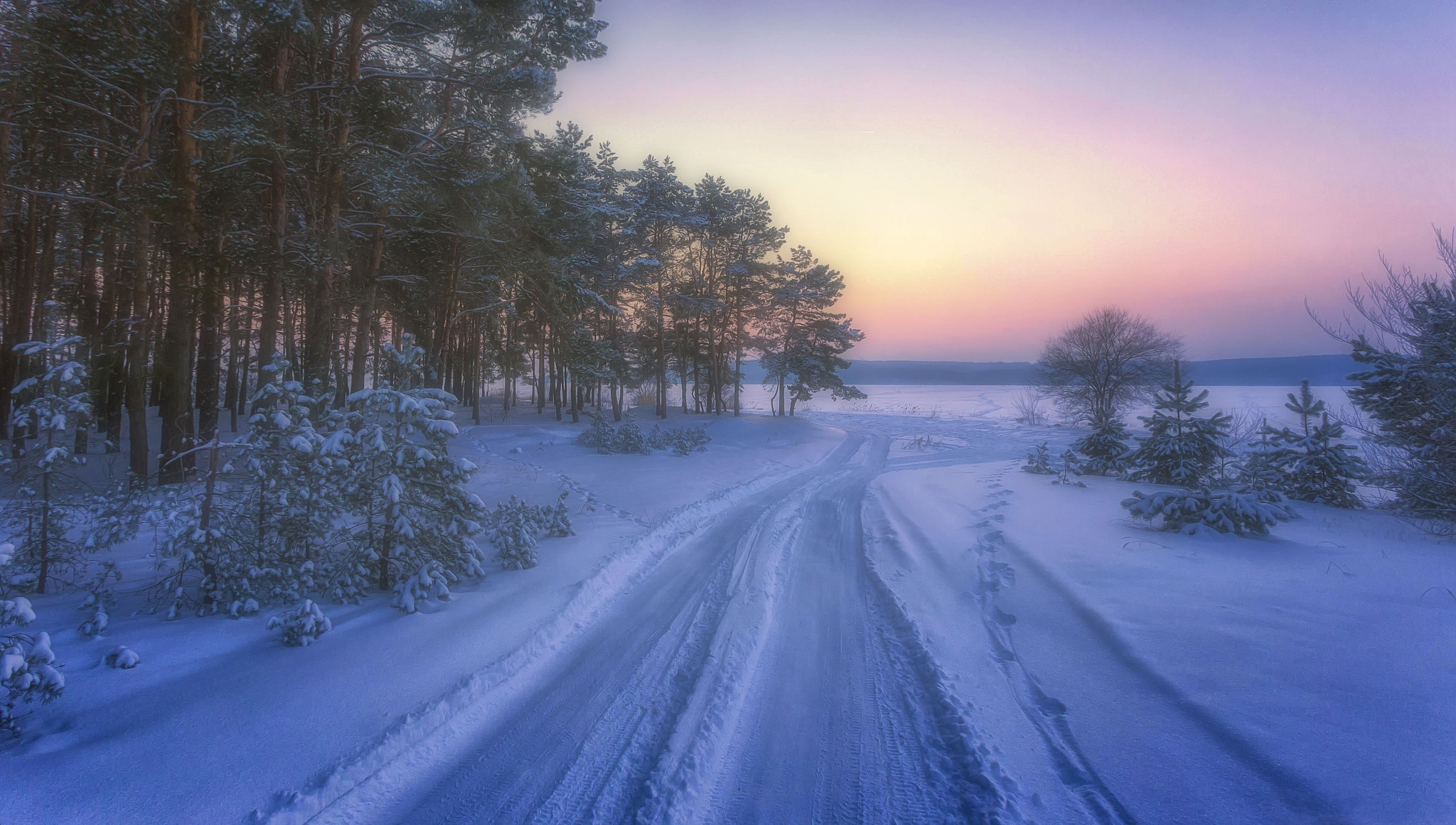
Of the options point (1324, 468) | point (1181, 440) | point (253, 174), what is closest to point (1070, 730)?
point (1324, 468)

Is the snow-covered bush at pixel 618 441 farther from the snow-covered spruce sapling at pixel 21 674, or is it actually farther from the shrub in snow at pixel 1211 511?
the snow-covered spruce sapling at pixel 21 674

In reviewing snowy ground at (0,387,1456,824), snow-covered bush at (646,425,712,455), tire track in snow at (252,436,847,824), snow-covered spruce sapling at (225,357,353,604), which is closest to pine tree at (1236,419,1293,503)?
snowy ground at (0,387,1456,824)

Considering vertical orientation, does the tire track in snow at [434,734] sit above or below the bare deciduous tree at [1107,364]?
below

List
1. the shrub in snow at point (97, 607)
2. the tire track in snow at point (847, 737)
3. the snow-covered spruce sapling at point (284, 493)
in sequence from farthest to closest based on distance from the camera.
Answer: the snow-covered spruce sapling at point (284, 493), the shrub in snow at point (97, 607), the tire track in snow at point (847, 737)

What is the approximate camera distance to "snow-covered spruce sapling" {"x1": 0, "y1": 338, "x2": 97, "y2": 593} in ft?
15.2

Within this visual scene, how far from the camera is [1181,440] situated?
42.1 feet

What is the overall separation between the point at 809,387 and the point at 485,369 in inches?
896

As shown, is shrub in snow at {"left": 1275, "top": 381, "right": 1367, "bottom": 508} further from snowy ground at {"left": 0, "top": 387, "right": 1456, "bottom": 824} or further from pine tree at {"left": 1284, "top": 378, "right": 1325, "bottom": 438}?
snowy ground at {"left": 0, "top": 387, "right": 1456, "bottom": 824}

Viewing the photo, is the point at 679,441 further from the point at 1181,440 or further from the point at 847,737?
the point at 847,737

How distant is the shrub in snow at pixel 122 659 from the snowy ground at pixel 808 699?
2.2 inches

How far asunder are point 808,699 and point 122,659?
5.22 m

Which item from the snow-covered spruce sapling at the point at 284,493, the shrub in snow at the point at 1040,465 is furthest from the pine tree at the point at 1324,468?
the snow-covered spruce sapling at the point at 284,493

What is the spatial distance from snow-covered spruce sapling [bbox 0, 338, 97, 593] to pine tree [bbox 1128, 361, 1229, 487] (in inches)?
730

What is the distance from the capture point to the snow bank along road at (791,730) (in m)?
2.82
